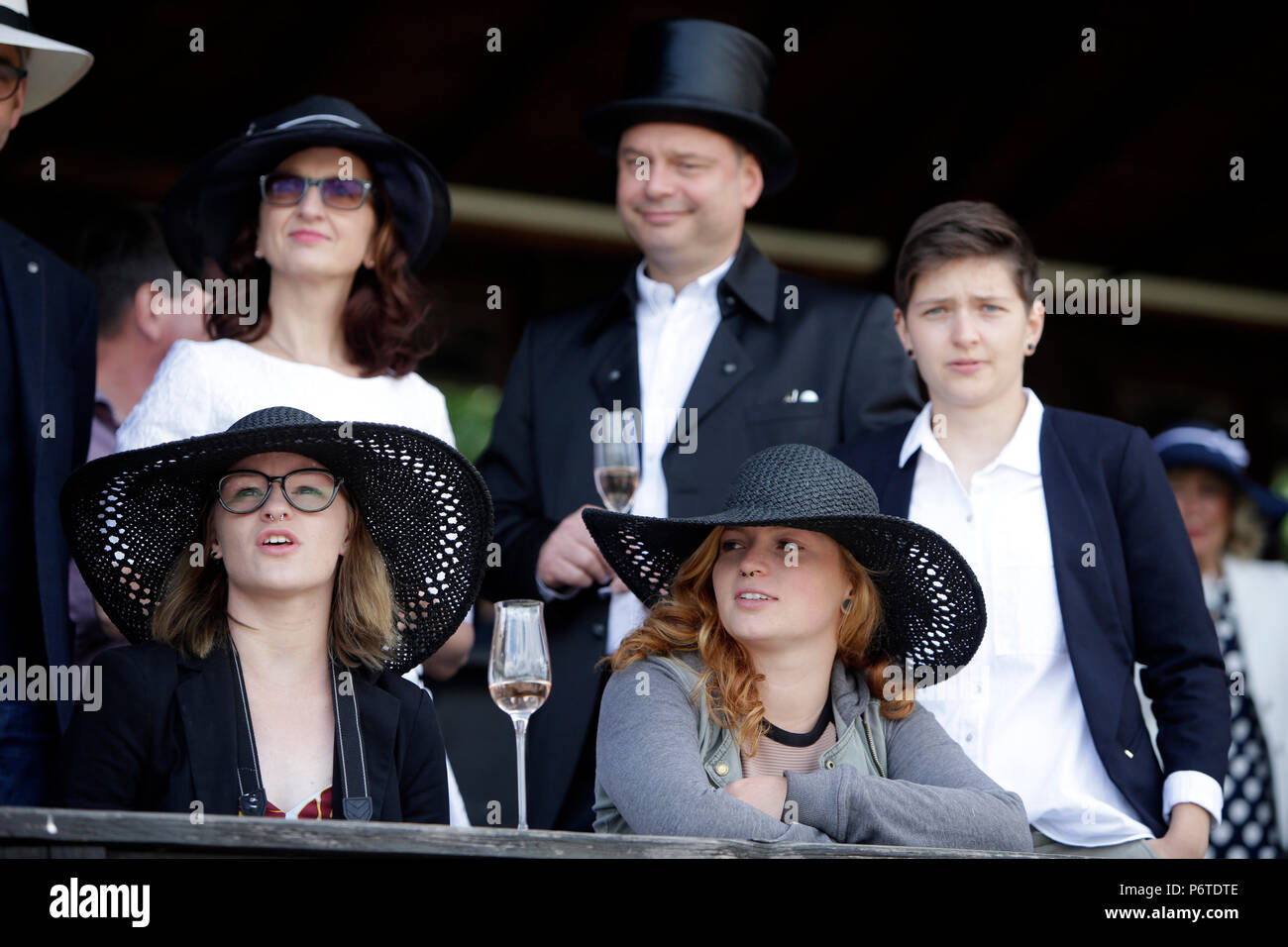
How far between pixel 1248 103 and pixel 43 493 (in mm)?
6054

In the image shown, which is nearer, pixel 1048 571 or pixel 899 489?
pixel 1048 571

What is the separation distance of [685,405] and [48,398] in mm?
1392

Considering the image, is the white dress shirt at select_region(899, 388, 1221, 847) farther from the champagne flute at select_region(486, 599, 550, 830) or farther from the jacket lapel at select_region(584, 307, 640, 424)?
the champagne flute at select_region(486, 599, 550, 830)

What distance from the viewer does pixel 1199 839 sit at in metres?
3.03

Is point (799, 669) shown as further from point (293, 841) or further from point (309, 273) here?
point (309, 273)

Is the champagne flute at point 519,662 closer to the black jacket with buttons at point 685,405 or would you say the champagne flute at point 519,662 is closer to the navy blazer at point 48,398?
the black jacket with buttons at point 685,405

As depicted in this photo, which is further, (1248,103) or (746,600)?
(1248,103)

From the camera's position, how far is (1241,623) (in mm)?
4766

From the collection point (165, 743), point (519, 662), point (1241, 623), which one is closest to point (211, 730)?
point (165, 743)

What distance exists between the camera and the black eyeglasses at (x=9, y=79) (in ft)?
11.2

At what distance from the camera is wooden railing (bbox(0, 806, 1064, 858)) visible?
1800 millimetres

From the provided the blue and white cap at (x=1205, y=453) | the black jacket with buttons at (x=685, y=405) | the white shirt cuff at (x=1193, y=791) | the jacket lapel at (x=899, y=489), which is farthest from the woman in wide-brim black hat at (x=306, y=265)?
the blue and white cap at (x=1205, y=453)
